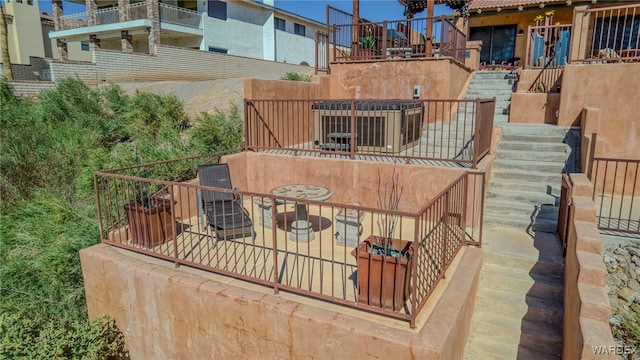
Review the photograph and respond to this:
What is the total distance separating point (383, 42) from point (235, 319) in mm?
8573

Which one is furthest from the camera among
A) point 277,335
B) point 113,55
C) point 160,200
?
point 113,55

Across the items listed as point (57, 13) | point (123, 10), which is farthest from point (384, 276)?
point (57, 13)

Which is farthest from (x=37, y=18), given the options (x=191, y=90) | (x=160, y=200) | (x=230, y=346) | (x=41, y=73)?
(x=230, y=346)

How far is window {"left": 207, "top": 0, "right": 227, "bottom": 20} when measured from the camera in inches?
995

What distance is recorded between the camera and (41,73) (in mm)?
22672

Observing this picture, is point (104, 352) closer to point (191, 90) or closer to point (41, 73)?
point (191, 90)

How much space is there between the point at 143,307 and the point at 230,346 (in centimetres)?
125

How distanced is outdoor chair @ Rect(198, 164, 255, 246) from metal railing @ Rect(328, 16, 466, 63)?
619cm

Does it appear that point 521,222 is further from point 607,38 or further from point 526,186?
point 607,38

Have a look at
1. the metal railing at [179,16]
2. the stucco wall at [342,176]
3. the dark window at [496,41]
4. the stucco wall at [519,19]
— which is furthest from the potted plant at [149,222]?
the metal railing at [179,16]

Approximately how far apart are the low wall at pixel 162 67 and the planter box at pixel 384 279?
57.4ft

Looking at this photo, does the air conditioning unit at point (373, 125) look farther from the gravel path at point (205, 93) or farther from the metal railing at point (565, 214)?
the gravel path at point (205, 93)

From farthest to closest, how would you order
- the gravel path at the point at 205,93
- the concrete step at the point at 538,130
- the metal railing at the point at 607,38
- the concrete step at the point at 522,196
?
the gravel path at the point at 205,93, the concrete step at the point at 538,130, the metal railing at the point at 607,38, the concrete step at the point at 522,196

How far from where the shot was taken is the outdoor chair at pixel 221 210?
5.09 meters
